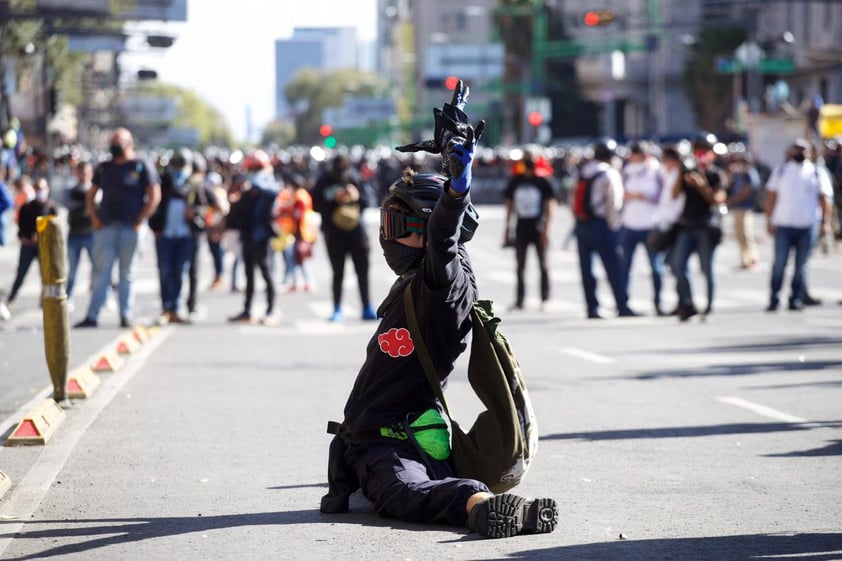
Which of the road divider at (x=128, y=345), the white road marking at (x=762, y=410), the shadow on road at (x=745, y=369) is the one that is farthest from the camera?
the road divider at (x=128, y=345)

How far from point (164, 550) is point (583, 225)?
1239 centimetres

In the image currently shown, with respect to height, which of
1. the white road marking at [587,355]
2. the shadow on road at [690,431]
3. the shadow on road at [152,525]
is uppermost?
the shadow on road at [152,525]

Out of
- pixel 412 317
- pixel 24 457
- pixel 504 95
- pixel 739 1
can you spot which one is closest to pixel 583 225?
pixel 24 457

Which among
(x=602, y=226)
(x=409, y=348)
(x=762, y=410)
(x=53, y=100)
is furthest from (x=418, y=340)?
(x=53, y=100)

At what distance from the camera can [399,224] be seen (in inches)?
260

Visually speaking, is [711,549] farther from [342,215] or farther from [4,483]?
[342,215]

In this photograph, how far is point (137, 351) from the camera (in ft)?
47.3

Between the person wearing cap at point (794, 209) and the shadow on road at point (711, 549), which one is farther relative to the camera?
the person wearing cap at point (794, 209)

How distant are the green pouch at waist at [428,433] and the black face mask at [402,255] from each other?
61 centimetres

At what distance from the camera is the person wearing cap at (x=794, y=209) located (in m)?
18.2

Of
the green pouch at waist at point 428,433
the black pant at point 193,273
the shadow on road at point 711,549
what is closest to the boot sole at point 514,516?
the shadow on road at point 711,549

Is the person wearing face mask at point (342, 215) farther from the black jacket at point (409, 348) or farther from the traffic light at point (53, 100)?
the traffic light at point (53, 100)

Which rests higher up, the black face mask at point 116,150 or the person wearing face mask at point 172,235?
the black face mask at point 116,150

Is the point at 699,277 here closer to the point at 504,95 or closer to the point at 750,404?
the point at 750,404
